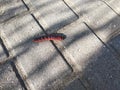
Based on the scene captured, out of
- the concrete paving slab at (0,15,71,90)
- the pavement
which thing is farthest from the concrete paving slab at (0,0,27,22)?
the concrete paving slab at (0,15,71,90)

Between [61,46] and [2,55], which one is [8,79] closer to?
[2,55]

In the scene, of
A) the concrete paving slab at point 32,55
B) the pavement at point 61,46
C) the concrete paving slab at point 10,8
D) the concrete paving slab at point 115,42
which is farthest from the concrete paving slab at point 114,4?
the concrete paving slab at point 10,8

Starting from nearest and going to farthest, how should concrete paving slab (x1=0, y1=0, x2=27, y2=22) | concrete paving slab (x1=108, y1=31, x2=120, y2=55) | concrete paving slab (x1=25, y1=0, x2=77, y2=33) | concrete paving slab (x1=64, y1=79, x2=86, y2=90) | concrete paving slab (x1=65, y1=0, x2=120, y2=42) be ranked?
concrete paving slab (x1=64, y1=79, x2=86, y2=90) → concrete paving slab (x1=108, y1=31, x2=120, y2=55) → concrete paving slab (x1=65, y1=0, x2=120, y2=42) → concrete paving slab (x1=25, y1=0, x2=77, y2=33) → concrete paving slab (x1=0, y1=0, x2=27, y2=22)

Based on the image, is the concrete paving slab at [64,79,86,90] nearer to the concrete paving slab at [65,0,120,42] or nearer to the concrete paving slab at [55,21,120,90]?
the concrete paving slab at [55,21,120,90]

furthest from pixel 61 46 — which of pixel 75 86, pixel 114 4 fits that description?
pixel 114 4

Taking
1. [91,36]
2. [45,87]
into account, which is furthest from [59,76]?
[91,36]

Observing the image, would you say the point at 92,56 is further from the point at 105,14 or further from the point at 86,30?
the point at 105,14
